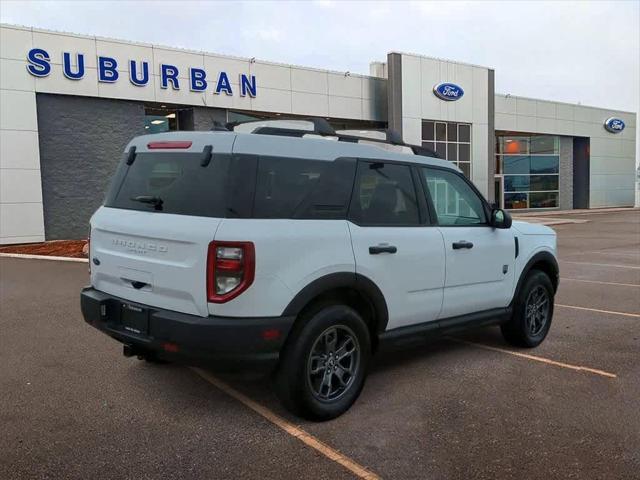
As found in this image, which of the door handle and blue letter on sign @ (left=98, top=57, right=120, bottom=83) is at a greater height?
blue letter on sign @ (left=98, top=57, right=120, bottom=83)

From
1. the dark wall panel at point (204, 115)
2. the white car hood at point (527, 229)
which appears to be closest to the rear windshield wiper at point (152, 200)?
the white car hood at point (527, 229)

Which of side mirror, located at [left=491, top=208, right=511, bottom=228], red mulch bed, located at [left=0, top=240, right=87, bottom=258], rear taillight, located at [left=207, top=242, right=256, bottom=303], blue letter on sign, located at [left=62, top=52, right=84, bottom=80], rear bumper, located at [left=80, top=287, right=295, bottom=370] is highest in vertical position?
blue letter on sign, located at [left=62, top=52, right=84, bottom=80]

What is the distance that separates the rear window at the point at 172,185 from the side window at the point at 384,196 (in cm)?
104

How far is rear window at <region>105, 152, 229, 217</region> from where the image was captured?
12.2ft

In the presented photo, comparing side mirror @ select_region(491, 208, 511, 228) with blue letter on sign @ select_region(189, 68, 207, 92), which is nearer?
side mirror @ select_region(491, 208, 511, 228)

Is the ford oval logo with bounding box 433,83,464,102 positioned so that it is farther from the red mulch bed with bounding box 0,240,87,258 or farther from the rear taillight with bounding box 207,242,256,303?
the rear taillight with bounding box 207,242,256,303

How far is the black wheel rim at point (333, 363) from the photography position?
13.2 ft

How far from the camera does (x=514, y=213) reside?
3669cm

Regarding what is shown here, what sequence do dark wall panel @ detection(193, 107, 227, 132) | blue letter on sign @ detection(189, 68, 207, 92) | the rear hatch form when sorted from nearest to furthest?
the rear hatch < blue letter on sign @ detection(189, 68, 207, 92) < dark wall panel @ detection(193, 107, 227, 132)

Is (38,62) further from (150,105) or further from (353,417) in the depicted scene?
(353,417)

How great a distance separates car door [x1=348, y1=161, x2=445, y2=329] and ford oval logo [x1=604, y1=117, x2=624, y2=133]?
4064 cm

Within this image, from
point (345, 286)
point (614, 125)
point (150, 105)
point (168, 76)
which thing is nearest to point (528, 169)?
point (614, 125)

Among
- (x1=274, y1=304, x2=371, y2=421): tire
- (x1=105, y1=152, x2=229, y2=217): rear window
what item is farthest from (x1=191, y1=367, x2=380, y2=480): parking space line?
(x1=105, y1=152, x2=229, y2=217): rear window

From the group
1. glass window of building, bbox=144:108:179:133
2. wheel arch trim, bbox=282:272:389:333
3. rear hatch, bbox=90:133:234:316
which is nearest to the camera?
rear hatch, bbox=90:133:234:316
